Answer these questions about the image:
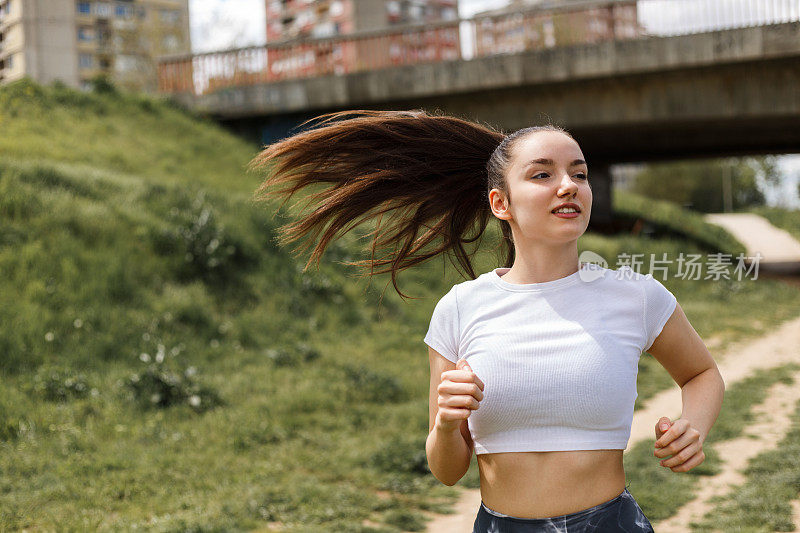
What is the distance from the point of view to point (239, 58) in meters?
15.9

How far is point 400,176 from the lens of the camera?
2.75m

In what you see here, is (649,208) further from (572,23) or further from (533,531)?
(533,531)

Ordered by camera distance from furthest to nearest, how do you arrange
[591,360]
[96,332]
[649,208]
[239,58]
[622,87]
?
[649,208] → [239,58] → [622,87] → [96,332] → [591,360]

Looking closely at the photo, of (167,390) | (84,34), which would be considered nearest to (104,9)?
(84,34)

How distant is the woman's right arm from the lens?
2.04 meters

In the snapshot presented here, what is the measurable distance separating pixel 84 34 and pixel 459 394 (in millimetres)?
9843

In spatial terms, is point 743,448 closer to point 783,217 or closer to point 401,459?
point 401,459

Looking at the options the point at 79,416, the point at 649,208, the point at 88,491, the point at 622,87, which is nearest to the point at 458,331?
the point at 88,491

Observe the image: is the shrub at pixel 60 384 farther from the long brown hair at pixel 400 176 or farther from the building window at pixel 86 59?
the building window at pixel 86 59

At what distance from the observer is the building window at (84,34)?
9.71 meters

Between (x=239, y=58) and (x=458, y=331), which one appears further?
(x=239, y=58)

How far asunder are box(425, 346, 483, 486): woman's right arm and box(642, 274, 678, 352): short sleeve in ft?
1.75

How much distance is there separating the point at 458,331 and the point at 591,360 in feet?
1.26

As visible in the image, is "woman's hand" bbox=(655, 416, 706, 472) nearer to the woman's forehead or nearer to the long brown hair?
the woman's forehead
